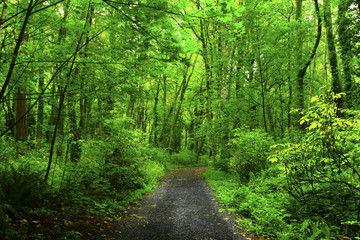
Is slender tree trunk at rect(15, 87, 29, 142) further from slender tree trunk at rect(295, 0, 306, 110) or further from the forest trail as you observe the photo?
slender tree trunk at rect(295, 0, 306, 110)

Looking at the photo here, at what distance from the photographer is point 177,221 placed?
210 inches

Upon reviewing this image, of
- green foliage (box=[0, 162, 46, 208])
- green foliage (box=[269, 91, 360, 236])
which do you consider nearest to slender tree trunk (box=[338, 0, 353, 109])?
green foliage (box=[269, 91, 360, 236])

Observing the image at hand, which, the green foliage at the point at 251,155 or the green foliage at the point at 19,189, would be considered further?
the green foliage at the point at 251,155

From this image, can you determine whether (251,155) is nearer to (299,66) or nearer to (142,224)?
(299,66)

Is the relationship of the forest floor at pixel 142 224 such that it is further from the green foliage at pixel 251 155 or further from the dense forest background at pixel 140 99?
the green foliage at pixel 251 155

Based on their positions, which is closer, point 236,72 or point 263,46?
point 263,46

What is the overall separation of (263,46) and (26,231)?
989cm

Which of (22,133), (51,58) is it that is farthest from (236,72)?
(22,133)

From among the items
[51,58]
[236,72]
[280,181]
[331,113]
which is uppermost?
[236,72]

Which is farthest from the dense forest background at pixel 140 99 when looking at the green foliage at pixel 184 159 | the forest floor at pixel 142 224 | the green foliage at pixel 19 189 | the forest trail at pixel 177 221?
the green foliage at pixel 184 159

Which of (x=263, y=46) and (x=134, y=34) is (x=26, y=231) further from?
(x=263, y=46)

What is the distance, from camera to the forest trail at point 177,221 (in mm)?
4402

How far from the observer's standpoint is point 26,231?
338cm

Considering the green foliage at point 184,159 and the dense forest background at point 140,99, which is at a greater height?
the dense forest background at point 140,99
